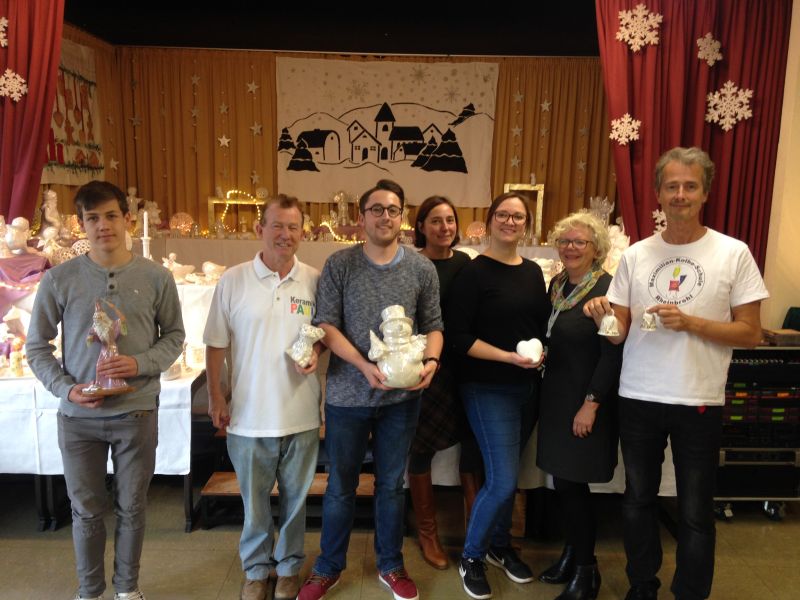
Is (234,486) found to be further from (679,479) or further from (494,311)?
(679,479)

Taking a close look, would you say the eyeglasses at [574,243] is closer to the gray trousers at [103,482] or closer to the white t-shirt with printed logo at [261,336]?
the white t-shirt with printed logo at [261,336]

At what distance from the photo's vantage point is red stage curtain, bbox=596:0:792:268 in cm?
277

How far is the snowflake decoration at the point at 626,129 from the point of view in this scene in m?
2.85

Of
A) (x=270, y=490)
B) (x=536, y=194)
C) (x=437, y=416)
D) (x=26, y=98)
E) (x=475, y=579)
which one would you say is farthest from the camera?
(x=536, y=194)

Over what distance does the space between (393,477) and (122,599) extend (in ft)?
3.26

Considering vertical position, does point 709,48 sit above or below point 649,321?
above

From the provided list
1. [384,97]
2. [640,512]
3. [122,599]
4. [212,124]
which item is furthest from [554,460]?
[212,124]

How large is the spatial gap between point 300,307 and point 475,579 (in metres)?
1.20

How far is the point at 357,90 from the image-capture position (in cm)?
588

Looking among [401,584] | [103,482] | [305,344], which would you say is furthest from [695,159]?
[103,482]

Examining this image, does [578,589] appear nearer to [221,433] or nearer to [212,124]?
[221,433]

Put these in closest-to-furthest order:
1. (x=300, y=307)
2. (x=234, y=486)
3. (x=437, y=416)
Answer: (x=300, y=307) < (x=437, y=416) < (x=234, y=486)

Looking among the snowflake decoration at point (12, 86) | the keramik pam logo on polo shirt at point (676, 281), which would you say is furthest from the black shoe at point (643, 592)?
the snowflake decoration at point (12, 86)

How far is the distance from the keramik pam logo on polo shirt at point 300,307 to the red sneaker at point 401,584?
1.01m
